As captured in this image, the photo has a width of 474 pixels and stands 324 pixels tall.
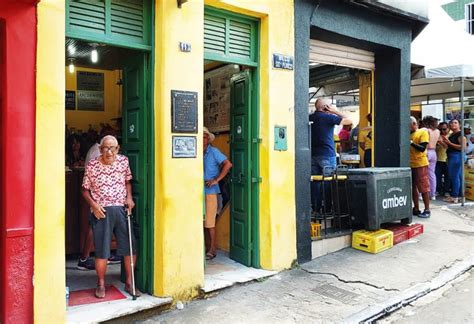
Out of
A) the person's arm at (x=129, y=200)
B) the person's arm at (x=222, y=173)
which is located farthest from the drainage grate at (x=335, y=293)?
the person's arm at (x=129, y=200)

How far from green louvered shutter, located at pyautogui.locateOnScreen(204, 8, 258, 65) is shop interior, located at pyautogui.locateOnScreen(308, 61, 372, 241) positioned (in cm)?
161

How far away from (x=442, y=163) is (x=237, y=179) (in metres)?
7.04

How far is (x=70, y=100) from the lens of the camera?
27.6ft

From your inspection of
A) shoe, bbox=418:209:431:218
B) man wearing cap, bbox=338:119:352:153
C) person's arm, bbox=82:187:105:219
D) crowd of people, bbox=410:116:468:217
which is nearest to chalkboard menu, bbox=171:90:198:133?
person's arm, bbox=82:187:105:219

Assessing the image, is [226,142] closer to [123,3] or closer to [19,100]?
[123,3]

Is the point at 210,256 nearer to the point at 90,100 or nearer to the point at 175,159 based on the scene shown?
the point at 175,159

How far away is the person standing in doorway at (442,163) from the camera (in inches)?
429

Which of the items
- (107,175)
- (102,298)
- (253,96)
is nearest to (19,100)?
(107,175)

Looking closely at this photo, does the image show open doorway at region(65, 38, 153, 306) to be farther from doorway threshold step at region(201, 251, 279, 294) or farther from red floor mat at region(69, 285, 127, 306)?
doorway threshold step at region(201, 251, 279, 294)

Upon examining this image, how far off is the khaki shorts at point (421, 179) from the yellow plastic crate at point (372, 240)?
2.01 meters

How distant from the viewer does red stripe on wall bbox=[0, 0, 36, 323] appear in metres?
3.82

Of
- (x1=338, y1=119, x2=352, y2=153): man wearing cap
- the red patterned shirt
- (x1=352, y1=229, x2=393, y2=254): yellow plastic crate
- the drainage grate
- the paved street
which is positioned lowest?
the paved street

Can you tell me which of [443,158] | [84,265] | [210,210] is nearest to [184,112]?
[210,210]

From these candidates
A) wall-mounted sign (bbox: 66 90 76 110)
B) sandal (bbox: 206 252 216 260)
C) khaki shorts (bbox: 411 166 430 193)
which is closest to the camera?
sandal (bbox: 206 252 216 260)
